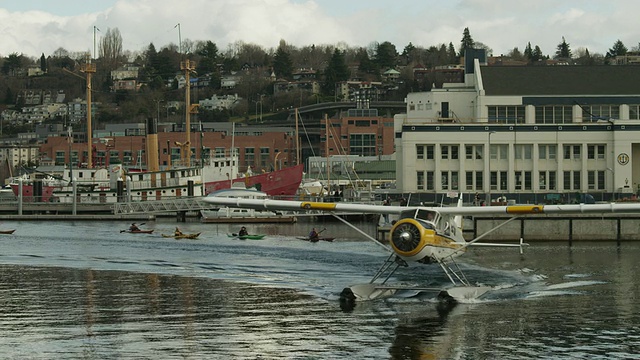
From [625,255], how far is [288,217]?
34.3m

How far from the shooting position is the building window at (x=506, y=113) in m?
77.4

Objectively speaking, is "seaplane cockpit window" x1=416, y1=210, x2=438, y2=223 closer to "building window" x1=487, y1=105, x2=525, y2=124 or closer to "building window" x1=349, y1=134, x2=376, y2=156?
"building window" x1=487, y1=105, x2=525, y2=124

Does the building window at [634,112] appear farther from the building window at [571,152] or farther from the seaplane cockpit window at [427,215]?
the seaplane cockpit window at [427,215]

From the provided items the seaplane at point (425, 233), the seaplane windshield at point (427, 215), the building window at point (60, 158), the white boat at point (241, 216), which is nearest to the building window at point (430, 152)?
the white boat at point (241, 216)

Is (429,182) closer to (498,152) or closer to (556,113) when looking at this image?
(498,152)

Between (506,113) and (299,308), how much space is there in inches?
1978

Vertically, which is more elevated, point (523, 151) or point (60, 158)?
point (60, 158)

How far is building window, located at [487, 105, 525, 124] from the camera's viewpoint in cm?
7738

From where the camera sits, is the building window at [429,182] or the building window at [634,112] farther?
the building window at [634,112]

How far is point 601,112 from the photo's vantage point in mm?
77500

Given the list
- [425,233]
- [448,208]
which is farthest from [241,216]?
[425,233]

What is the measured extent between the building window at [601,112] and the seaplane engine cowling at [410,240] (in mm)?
50420

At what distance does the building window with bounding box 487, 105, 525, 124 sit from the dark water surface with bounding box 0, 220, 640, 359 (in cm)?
2667

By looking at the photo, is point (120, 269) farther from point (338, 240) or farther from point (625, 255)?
point (625, 255)
